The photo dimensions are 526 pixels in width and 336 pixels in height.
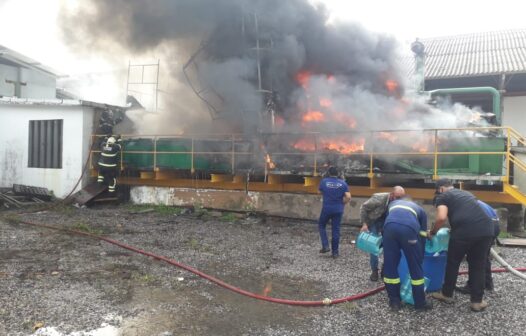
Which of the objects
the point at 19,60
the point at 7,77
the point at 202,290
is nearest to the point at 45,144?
the point at 7,77

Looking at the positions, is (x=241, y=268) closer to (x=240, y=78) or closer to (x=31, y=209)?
(x=240, y=78)

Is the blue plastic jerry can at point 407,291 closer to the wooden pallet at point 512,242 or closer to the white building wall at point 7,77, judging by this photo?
the wooden pallet at point 512,242

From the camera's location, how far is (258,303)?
4.51 meters

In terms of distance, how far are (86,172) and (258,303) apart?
29.0ft

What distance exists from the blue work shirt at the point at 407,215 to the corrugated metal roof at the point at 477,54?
12.1 m

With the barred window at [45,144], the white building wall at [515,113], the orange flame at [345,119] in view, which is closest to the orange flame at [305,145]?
the orange flame at [345,119]

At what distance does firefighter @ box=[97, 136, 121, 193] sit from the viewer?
10883 millimetres

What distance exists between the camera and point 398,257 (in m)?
4.19

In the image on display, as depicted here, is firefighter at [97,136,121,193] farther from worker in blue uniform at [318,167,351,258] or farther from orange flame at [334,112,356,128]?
worker in blue uniform at [318,167,351,258]

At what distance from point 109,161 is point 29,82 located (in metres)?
8.53

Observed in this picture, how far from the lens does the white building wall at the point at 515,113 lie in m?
14.4

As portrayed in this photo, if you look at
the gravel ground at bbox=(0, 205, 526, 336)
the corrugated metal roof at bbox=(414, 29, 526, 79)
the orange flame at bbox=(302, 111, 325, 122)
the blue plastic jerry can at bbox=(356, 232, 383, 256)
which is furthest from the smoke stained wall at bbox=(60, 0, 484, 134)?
the corrugated metal roof at bbox=(414, 29, 526, 79)

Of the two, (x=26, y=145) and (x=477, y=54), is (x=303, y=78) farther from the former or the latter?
(x=477, y=54)

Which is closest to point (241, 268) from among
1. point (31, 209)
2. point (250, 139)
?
point (250, 139)
